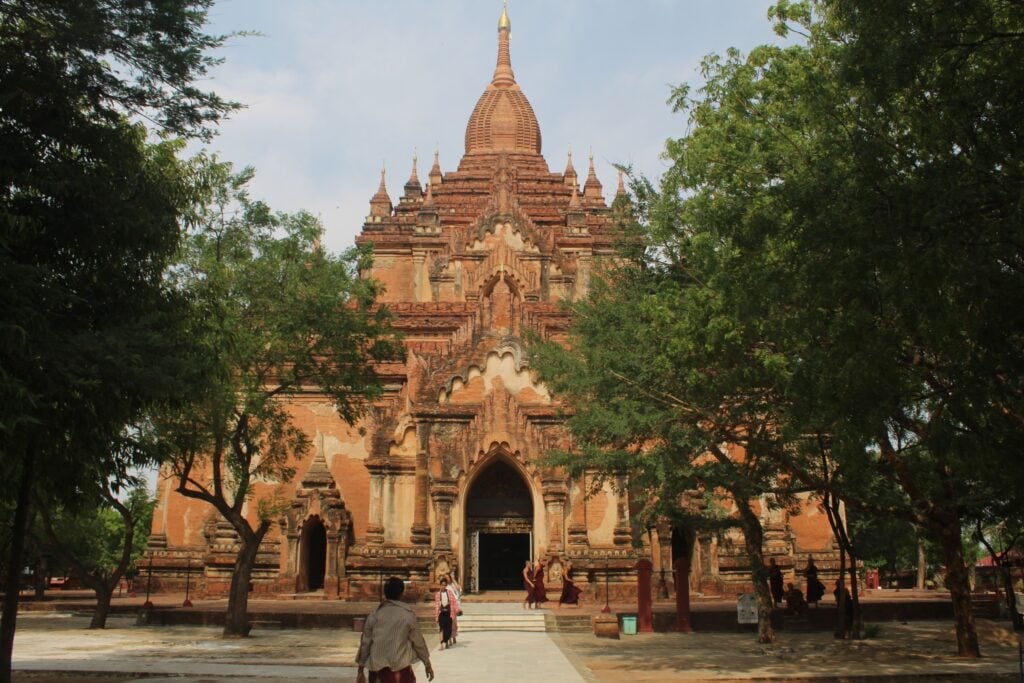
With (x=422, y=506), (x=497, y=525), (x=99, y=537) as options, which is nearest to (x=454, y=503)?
(x=422, y=506)

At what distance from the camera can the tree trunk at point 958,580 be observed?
1698cm

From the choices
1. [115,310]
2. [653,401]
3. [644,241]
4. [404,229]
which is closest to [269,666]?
[115,310]

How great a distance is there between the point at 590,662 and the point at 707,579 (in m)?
13.3

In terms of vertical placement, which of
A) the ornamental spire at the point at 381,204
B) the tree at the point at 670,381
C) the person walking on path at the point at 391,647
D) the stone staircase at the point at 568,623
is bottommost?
the stone staircase at the point at 568,623

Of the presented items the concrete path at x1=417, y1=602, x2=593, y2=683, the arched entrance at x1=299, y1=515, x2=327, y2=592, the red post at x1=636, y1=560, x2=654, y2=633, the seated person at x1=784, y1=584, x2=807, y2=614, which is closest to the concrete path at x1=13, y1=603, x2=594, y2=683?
the concrete path at x1=417, y1=602, x2=593, y2=683

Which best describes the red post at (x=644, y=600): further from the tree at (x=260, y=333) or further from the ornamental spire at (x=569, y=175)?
the ornamental spire at (x=569, y=175)

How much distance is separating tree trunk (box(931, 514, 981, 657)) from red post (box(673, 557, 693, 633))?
605 cm

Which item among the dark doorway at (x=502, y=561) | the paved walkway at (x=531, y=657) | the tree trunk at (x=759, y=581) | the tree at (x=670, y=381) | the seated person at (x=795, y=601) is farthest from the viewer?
the dark doorway at (x=502, y=561)

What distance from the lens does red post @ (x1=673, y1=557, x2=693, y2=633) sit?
22.0m

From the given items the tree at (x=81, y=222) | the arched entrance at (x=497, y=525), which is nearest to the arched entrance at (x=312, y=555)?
the arched entrance at (x=497, y=525)

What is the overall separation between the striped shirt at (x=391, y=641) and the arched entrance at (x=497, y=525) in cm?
1947

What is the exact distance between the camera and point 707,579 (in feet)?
96.4

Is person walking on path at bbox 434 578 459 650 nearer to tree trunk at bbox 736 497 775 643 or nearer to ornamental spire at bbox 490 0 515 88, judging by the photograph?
tree trunk at bbox 736 497 775 643

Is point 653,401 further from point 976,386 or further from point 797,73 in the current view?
point 976,386
